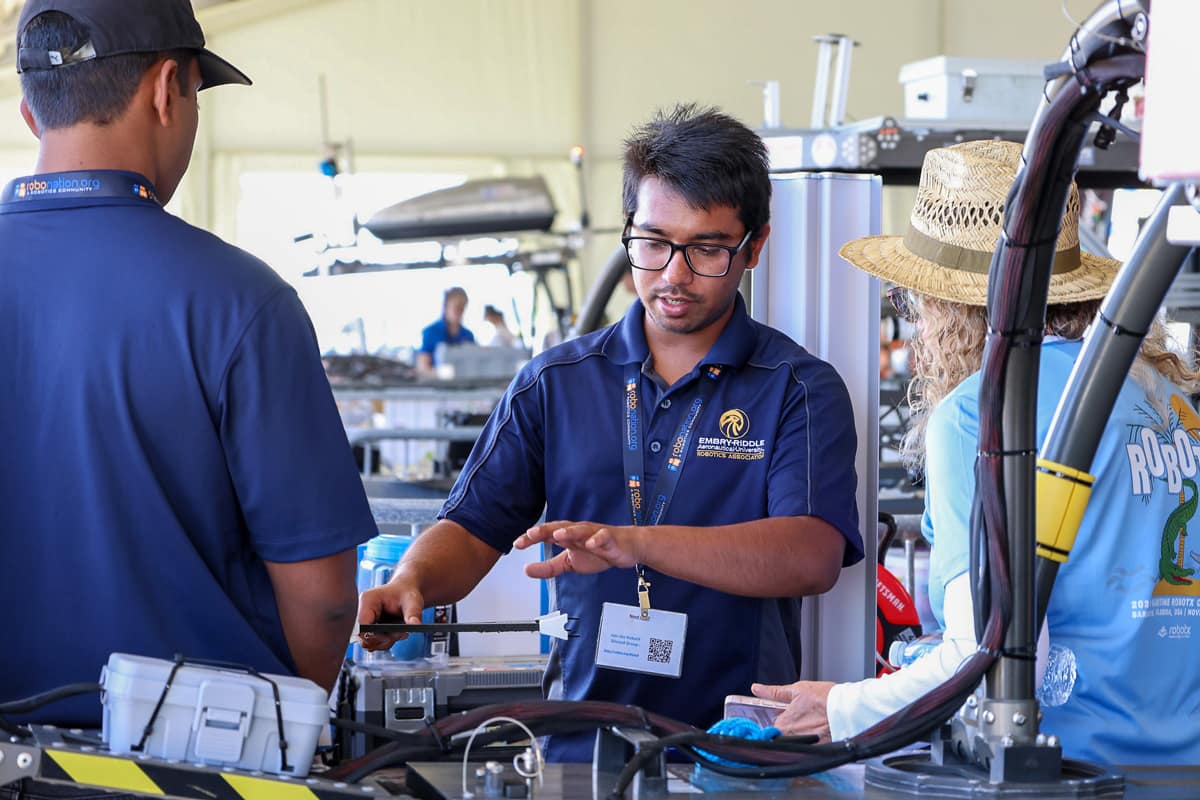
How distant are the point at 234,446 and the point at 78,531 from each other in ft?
0.51

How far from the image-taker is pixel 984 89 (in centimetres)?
438

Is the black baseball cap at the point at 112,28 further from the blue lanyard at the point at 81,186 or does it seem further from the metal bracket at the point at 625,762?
the metal bracket at the point at 625,762

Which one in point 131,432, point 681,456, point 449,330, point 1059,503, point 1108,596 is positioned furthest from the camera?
point 449,330

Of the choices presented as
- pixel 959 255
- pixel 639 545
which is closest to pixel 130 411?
pixel 639 545

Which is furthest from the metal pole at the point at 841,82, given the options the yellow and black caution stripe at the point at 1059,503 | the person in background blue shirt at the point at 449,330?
the person in background blue shirt at the point at 449,330

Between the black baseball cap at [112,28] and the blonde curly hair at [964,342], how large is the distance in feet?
3.01

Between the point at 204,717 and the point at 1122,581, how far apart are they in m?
0.91

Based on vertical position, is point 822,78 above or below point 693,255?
above

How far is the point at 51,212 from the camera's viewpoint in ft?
4.11

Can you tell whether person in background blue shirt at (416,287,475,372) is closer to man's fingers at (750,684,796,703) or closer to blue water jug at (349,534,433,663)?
blue water jug at (349,534,433,663)

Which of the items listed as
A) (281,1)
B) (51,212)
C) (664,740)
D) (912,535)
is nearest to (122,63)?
(51,212)

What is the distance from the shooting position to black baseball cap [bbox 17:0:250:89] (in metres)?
1.26

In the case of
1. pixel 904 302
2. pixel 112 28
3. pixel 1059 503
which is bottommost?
pixel 1059 503

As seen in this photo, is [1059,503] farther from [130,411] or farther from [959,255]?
[130,411]
